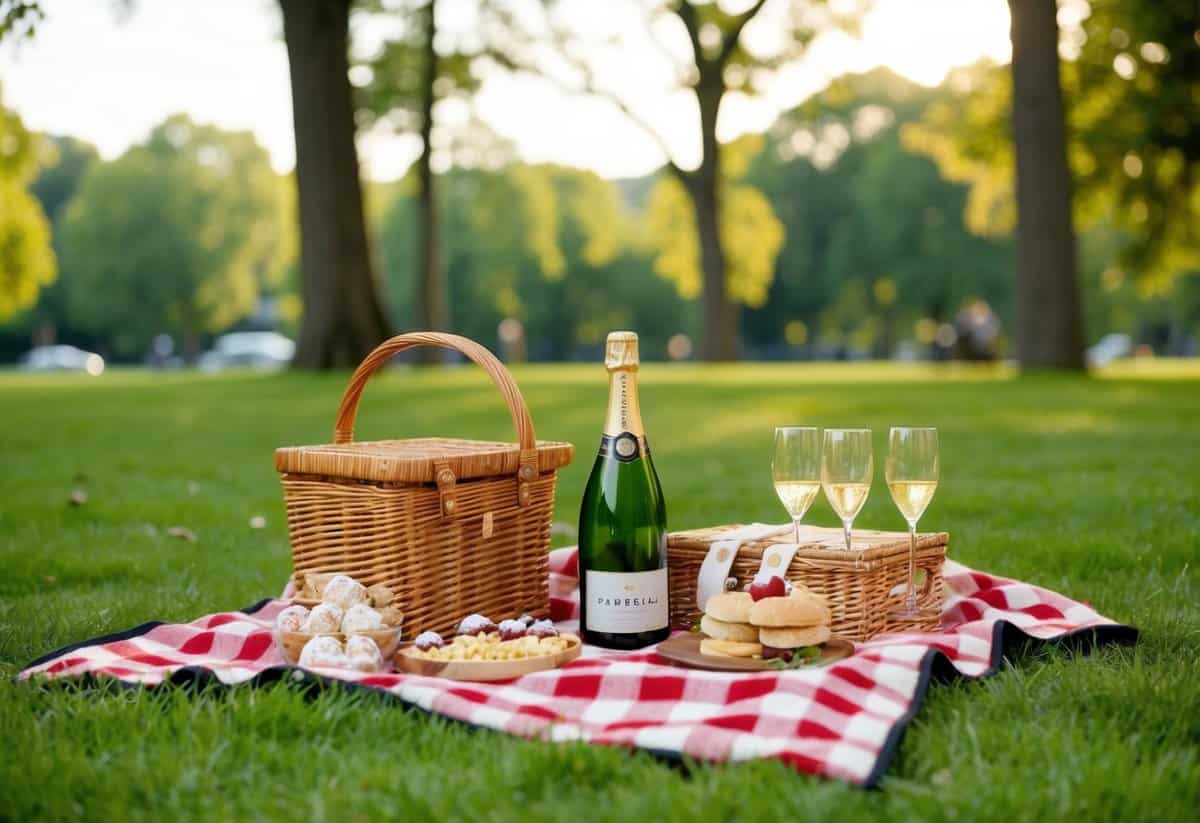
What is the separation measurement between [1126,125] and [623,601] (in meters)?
19.0

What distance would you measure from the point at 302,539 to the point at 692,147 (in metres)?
26.2

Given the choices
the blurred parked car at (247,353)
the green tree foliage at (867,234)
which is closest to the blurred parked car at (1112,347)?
the green tree foliage at (867,234)

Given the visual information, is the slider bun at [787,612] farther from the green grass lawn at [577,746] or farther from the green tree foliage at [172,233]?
the green tree foliage at [172,233]

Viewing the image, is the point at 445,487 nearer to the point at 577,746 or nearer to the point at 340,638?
the point at 340,638

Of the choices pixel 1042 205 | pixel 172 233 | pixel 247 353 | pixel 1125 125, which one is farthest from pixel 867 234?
pixel 1042 205

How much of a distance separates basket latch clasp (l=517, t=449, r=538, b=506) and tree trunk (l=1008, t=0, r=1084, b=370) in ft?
43.3

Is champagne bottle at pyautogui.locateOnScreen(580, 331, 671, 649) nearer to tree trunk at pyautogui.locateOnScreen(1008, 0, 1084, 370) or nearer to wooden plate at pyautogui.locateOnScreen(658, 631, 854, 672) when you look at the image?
wooden plate at pyautogui.locateOnScreen(658, 631, 854, 672)

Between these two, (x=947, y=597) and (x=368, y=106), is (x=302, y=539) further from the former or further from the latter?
(x=368, y=106)

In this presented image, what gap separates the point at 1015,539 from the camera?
5.01 m

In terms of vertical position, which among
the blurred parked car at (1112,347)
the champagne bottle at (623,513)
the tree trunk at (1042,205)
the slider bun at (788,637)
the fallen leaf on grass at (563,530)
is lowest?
the blurred parked car at (1112,347)

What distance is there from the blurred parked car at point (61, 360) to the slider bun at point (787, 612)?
173ft

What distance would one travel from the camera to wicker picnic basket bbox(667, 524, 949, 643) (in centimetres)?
321

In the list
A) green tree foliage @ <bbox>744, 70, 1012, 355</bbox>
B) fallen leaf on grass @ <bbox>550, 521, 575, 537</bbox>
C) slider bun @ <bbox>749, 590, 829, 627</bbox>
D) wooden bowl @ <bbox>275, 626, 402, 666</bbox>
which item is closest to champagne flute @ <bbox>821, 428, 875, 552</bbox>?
slider bun @ <bbox>749, 590, 829, 627</bbox>

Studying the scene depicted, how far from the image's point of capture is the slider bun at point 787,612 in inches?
117
